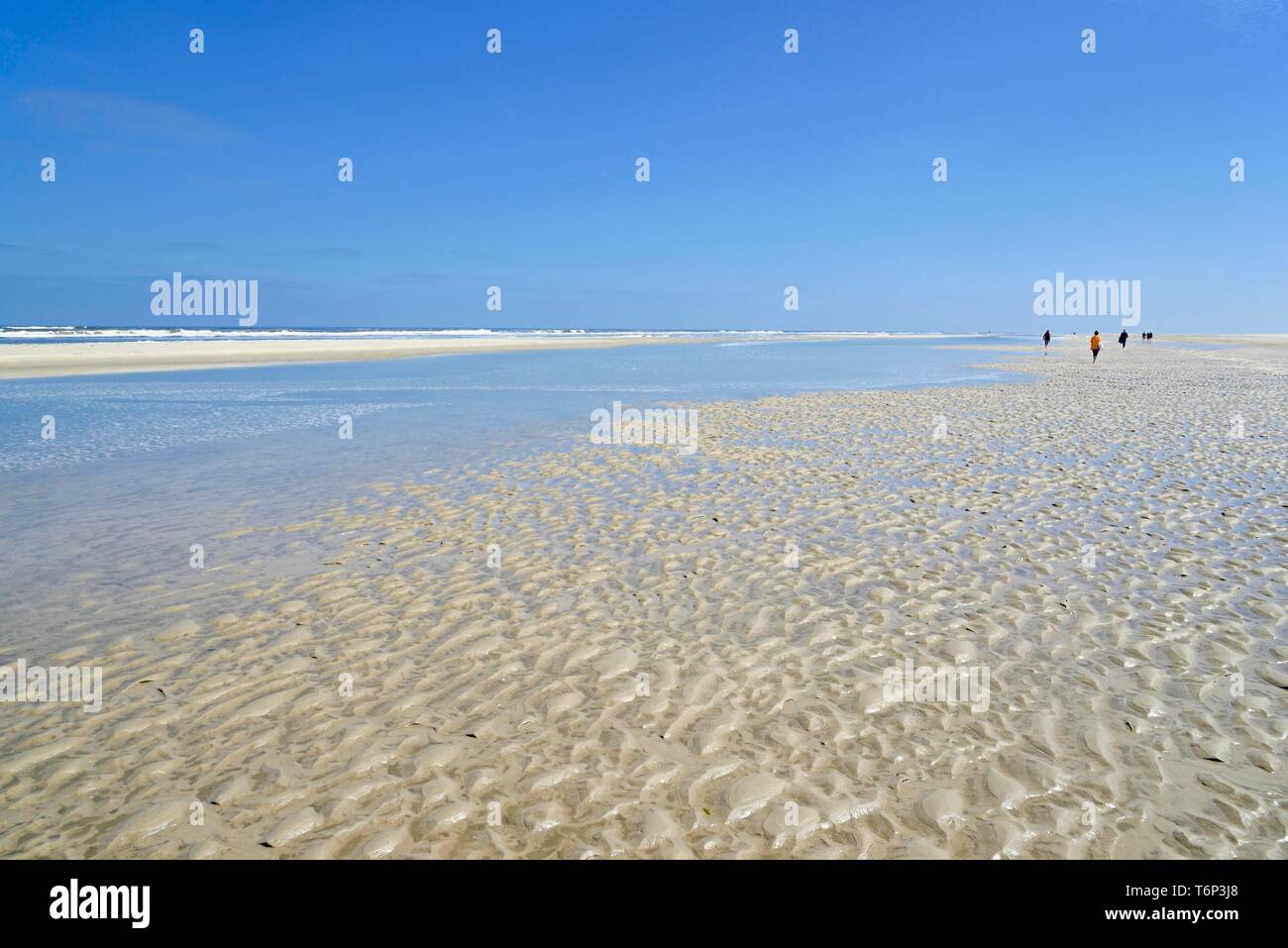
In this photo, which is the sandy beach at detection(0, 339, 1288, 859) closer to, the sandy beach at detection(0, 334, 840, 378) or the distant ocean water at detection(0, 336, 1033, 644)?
the distant ocean water at detection(0, 336, 1033, 644)

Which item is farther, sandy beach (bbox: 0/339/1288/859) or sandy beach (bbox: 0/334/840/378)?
sandy beach (bbox: 0/334/840/378)

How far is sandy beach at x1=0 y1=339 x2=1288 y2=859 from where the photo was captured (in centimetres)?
412

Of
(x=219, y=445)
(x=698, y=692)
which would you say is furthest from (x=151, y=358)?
(x=698, y=692)

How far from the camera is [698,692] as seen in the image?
5648mm

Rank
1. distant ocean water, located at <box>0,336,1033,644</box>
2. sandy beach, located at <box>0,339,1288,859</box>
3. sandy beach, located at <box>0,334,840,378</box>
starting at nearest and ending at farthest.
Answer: sandy beach, located at <box>0,339,1288,859</box>
distant ocean water, located at <box>0,336,1033,644</box>
sandy beach, located at <box>0,334,840,378</box>

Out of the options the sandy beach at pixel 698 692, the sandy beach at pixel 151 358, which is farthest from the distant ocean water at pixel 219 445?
the sandy beach at pixel 151 358

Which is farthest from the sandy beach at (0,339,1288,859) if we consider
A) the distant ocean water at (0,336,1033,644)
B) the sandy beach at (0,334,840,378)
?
the sandy beach at (0,334,840,378)

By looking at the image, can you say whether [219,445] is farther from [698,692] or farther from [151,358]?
[151,358]

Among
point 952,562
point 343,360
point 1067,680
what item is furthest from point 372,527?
point 343,360

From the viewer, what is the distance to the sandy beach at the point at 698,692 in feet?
13.5

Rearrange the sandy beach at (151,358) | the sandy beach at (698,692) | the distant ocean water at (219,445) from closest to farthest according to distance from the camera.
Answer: the sandy beach at (698,692)
the distant ocean water at (219,445)
the sandy beach at (151,358)

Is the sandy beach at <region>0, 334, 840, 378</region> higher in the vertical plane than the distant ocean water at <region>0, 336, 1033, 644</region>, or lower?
higher

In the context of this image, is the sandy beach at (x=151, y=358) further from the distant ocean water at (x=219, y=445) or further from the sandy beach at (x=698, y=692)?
the sandy beach at (x=698, y=692)
